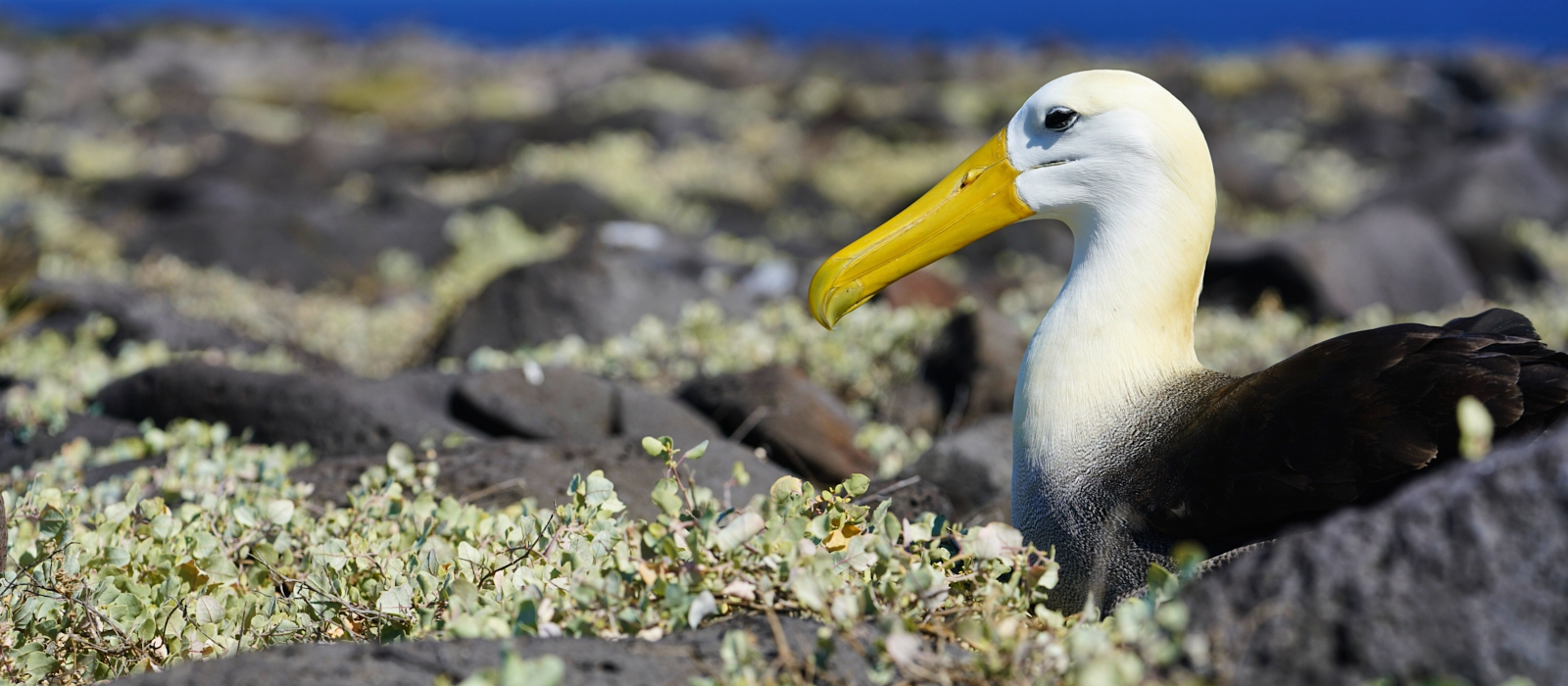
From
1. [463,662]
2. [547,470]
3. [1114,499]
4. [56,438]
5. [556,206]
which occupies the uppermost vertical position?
[1114,499]

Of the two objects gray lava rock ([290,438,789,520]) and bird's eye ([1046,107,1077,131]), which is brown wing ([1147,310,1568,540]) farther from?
gray lava rock ([290,438,789,520])

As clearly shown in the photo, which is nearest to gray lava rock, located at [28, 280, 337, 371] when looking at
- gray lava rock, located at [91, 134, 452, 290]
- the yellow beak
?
gray lava rock, located at [91, 134, 452, 290]

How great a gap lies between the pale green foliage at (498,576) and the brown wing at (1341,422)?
1.21 ft

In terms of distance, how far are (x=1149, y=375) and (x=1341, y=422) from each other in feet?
1.58

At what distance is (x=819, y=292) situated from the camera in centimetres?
297

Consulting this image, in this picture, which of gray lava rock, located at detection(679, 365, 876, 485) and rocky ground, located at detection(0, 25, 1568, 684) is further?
gray lava rock, located at detection(679, 365, 876, 485)

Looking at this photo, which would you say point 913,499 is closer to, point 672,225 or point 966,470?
point 966,470

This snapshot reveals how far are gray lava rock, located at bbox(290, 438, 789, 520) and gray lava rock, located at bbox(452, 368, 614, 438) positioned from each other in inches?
27.4

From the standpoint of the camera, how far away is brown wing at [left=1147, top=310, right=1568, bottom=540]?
225cm

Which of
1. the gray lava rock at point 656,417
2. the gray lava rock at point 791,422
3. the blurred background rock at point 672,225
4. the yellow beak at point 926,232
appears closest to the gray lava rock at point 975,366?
the blurred background rock at point 672,225

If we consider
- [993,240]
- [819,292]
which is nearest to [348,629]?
[819,292]

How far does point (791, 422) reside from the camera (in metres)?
4.76

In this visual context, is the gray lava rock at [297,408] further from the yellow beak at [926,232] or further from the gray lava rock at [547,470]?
the yellow beak at [926,232]

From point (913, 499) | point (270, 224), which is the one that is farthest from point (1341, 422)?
point (270, 224)
